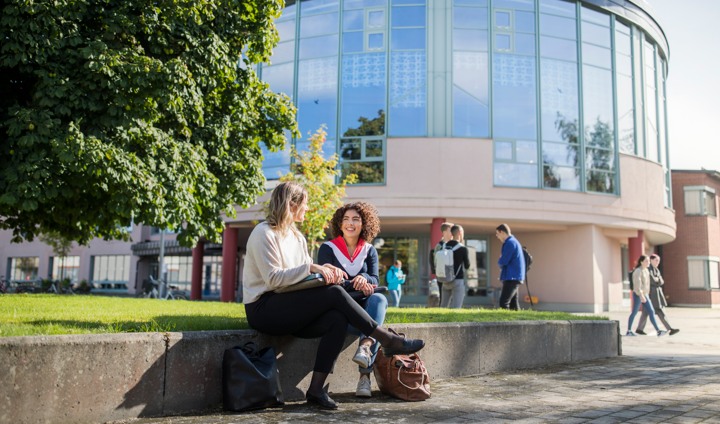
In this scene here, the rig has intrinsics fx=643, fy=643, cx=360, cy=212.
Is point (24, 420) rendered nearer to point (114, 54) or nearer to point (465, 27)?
point (114, 54)

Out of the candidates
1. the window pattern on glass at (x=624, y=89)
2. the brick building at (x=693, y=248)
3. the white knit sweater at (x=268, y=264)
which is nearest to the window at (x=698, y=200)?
the brick building at (x=693, y=248)

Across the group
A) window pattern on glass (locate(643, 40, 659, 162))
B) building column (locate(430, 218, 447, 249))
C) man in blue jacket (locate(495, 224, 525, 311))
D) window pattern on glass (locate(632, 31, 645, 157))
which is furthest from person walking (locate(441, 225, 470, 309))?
window pattern on glass (locate(643, 40, 659, 162))

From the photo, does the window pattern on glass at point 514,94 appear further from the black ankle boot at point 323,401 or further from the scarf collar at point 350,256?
the black ankle boot at point 323,401

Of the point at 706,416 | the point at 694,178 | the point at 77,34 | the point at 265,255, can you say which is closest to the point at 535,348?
the point at 706,416

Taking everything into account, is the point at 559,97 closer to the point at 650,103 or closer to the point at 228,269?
the point at 650,103

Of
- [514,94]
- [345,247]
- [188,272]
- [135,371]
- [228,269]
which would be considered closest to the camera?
[135,371]

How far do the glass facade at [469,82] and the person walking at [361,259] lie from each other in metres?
16.8

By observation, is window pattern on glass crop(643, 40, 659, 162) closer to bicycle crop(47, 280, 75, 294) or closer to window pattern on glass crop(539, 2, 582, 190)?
window pattern on glass crop(539, 2, 582, 190)

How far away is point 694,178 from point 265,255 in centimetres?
3495

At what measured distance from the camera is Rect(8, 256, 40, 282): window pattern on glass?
162 ft

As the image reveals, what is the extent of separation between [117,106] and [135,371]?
21.6ft

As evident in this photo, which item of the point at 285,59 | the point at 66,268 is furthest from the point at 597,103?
the point at 66,268

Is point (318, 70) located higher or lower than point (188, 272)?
higher

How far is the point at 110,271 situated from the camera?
45.7m
